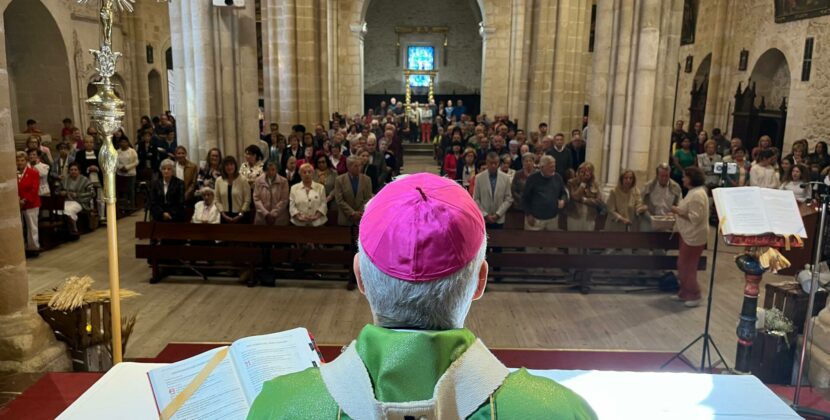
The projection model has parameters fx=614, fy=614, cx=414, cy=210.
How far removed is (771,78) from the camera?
17328 mm

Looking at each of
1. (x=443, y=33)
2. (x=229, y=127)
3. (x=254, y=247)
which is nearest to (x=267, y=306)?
(x=254, y=247)

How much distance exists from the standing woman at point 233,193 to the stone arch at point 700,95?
16256 millimetres

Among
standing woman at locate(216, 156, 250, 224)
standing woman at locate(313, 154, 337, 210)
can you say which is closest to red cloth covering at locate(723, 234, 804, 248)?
standing woman at locate(313, 154, 337, 210)

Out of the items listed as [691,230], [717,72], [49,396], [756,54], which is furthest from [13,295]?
[717,72]

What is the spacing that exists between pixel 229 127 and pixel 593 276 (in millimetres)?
6138

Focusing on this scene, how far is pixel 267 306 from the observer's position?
7293mm

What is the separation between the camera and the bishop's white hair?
1.31 metres

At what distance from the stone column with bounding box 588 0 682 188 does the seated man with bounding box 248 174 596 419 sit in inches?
372

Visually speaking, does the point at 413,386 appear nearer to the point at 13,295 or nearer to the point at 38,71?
the point at 13,295

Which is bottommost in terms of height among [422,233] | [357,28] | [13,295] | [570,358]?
[570,358]

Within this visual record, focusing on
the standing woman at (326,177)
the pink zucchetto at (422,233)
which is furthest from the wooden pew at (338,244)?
the pink zucchetto at (422,233)

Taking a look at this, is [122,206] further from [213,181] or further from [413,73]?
[413,73]

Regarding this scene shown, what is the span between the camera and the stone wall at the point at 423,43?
32.4 m

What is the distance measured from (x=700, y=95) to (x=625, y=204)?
13865 mm
